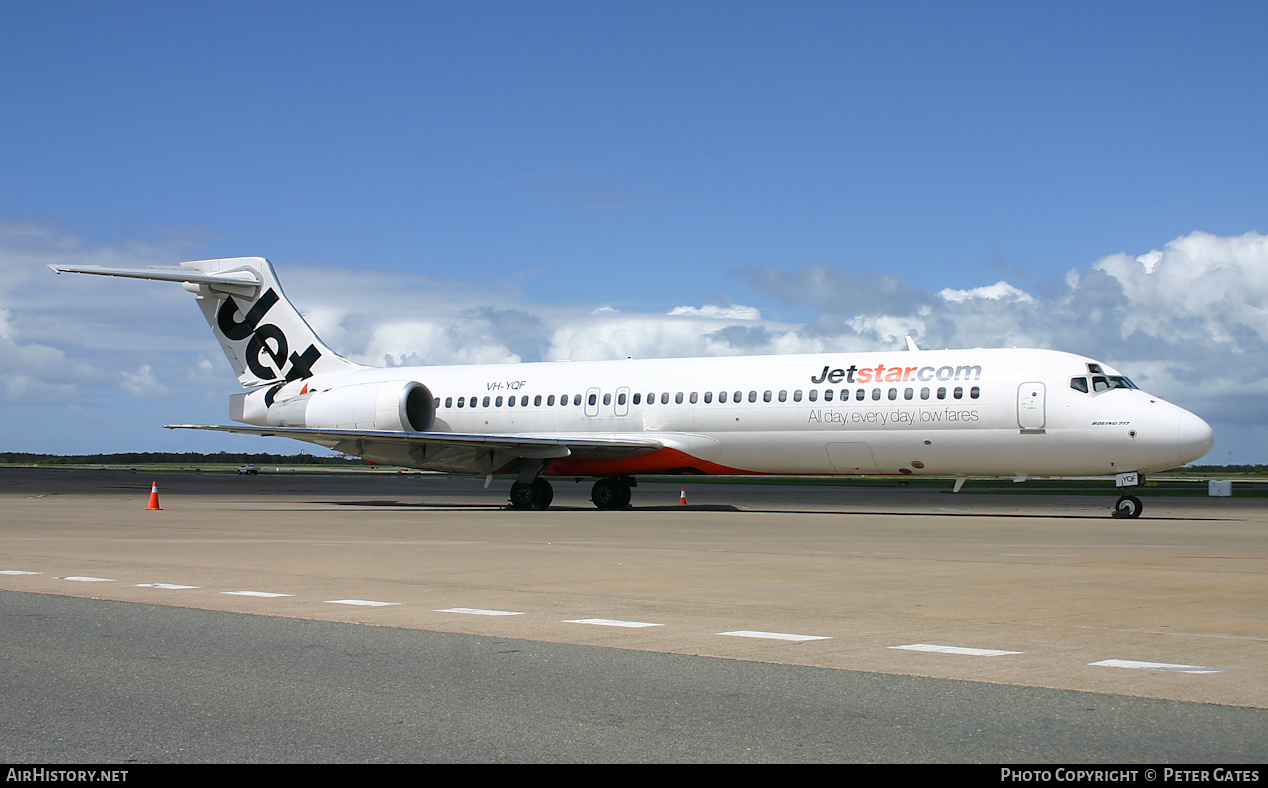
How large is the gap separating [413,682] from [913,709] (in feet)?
9.48

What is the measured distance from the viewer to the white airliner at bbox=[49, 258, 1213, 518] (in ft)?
87.5

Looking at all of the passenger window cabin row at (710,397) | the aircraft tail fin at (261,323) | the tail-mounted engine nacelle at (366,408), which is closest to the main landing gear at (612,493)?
the passenger window cabin row at (710,397)

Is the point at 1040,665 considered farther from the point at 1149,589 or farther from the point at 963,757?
the point at 1149,589

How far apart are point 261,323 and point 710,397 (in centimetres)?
1483

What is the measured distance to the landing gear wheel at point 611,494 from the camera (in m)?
33.2

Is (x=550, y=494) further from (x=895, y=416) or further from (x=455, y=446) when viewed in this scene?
(x=895, y=416)

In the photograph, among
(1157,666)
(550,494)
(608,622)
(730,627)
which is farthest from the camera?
(550,494)

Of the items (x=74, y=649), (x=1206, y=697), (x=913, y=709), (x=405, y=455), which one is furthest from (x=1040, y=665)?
(x=405, y=455)

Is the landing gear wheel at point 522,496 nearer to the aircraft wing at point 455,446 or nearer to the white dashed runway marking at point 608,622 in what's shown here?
the aircraft wing at point 455,446

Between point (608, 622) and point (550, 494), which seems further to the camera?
point (550, 494)

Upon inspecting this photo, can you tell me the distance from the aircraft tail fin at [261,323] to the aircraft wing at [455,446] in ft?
13.5

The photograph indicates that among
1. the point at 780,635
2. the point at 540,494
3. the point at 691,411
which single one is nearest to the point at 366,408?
the point at 540,494

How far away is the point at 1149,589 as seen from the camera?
39.4ft

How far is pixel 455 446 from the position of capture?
1254 inches
